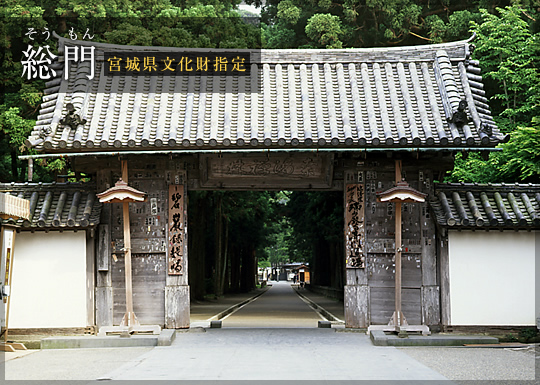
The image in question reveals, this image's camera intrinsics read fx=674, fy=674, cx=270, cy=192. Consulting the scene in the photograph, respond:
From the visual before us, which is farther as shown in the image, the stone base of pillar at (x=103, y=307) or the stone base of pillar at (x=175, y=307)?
the stone base of pillar at (x=175, y=307)

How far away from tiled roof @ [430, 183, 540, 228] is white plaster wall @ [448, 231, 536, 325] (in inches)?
18.5

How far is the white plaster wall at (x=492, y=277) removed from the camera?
15.8 meters

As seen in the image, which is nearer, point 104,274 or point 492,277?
point 492,277

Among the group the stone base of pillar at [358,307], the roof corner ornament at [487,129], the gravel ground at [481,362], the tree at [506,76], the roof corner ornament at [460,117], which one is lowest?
the gravel ground at [481,362]

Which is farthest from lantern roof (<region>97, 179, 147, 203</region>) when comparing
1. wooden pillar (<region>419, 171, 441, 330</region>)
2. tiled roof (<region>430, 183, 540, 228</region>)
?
tiled roof (<region>430, 183, 540, 228</region>)

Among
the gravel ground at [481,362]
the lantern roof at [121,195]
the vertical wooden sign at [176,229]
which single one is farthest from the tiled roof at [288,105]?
the gravel ground at [481,362]

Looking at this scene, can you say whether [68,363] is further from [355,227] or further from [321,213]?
[321,213]

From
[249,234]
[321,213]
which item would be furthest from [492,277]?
[249,234]

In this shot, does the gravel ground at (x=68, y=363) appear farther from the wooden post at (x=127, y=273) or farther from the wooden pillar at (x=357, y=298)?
the wooden pillar at (x=357, y=298)

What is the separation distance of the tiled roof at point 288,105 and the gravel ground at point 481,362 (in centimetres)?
456

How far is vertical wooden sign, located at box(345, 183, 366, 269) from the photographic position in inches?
643

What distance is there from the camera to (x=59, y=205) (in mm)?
16203

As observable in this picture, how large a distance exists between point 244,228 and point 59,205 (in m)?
32.1

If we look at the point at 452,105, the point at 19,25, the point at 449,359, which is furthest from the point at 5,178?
the point at 449,359
